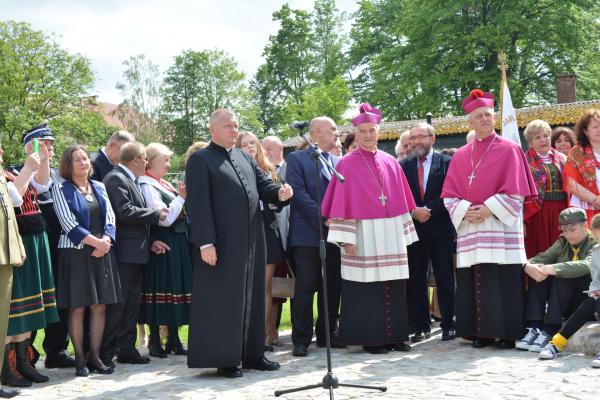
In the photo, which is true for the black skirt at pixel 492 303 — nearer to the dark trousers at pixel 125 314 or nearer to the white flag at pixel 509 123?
the dark trousers at pixel 125 314

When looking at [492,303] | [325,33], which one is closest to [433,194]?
[492,303]

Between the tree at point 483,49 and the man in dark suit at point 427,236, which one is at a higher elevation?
the tree at point 483,49

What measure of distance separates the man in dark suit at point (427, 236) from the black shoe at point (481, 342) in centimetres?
40

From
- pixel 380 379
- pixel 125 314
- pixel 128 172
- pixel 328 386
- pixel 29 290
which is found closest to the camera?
pixel 328 386

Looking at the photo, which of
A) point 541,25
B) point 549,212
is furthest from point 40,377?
point 541,25

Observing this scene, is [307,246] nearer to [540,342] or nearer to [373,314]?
[373,314]

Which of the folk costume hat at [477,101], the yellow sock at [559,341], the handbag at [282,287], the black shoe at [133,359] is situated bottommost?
the black shoe at [133,359]

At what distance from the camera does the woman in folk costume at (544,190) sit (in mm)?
7688

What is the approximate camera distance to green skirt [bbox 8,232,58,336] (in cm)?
587

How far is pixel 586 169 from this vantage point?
7.39 metres

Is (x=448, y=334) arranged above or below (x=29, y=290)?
below

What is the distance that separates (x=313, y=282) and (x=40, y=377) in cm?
262

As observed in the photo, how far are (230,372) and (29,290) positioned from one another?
177 centimetres

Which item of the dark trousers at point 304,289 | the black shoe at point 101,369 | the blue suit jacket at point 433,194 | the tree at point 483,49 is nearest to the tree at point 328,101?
the tree at point 483,49
